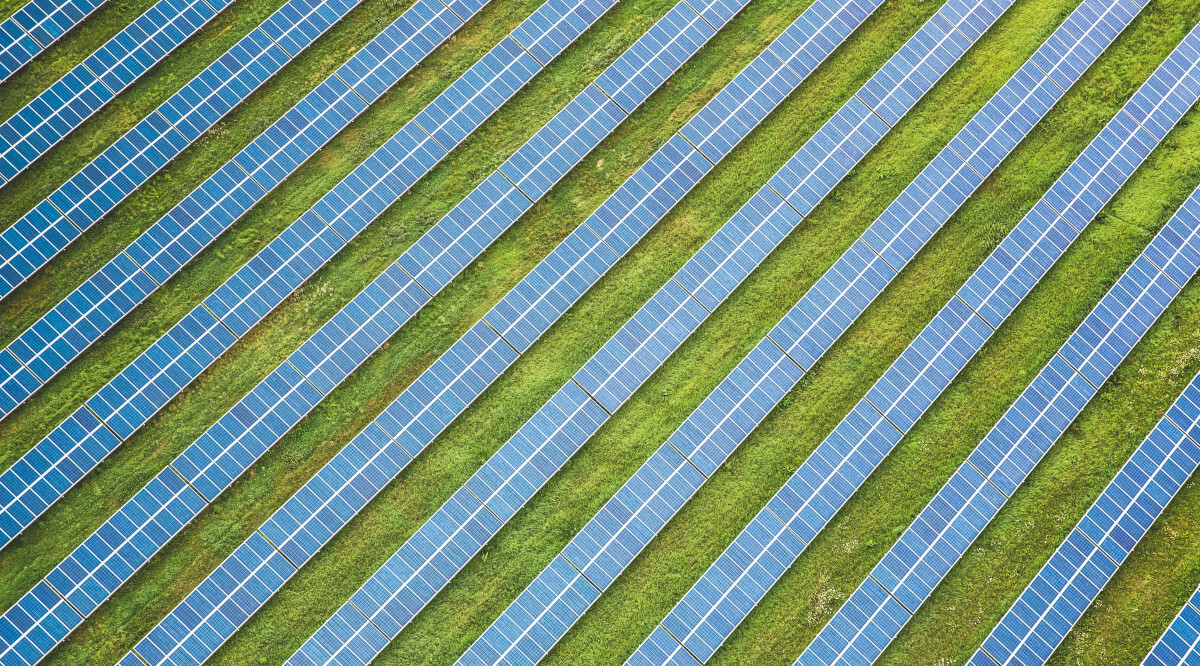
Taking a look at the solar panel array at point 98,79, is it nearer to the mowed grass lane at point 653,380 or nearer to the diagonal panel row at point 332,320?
the diagonal panel row at point 332,320

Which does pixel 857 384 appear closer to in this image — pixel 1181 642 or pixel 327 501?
pixel 1181 642

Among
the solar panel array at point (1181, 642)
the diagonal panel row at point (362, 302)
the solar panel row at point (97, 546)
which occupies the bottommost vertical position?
the solar panel row at point (97, 546)

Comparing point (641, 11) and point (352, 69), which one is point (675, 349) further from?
point (352, 69)

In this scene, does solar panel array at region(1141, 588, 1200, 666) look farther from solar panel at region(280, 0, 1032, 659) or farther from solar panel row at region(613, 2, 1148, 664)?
solar panel at region(280, 0, 1032, 659)

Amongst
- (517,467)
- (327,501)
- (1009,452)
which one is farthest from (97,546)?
(1009,452)

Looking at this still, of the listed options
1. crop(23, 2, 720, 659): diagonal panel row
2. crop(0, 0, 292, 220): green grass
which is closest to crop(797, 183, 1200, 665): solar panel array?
crop(23, 2, 720, 659): diagonal panel row

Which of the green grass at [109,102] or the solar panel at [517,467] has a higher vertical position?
the green grass at [109,102]

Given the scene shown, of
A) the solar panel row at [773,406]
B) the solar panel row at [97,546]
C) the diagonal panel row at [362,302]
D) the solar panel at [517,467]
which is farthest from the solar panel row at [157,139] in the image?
the solar panel row at [773,406]
